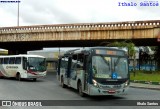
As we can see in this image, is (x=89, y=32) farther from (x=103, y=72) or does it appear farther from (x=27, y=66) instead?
(x=103, y=72)

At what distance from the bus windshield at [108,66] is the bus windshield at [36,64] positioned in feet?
53.7

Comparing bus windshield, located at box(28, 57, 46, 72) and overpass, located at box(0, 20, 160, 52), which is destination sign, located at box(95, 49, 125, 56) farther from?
overpass, located at box(0, 20, 160, 52)

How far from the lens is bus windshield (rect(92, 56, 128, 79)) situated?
665 inches

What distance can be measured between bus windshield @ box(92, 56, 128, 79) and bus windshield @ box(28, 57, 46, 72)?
1637 centimetres

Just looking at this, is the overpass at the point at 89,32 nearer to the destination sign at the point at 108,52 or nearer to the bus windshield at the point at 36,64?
the bus windshield at the point at 36,64

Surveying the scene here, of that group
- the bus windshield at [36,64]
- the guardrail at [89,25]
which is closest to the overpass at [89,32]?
the guardrail at [89,25]

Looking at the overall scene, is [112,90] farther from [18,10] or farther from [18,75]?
[18,10]

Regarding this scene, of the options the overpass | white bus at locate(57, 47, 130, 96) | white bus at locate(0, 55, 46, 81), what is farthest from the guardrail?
white bus at locate(57, 47, 130, 96)

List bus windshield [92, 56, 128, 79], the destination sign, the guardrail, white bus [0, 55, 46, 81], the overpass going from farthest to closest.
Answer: the overpass → the guardrail → white bus [0, 55, 46, 81] → the destination sign → bus windshield [92, 56, 128, 79]

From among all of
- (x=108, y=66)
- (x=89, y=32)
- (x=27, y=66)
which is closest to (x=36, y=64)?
(x=27, y=66)

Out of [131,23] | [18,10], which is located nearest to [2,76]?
[131,23]

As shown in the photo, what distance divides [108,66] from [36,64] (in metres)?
16.8

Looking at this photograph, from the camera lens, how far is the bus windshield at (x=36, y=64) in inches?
1284

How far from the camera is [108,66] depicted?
1706 centimetres
